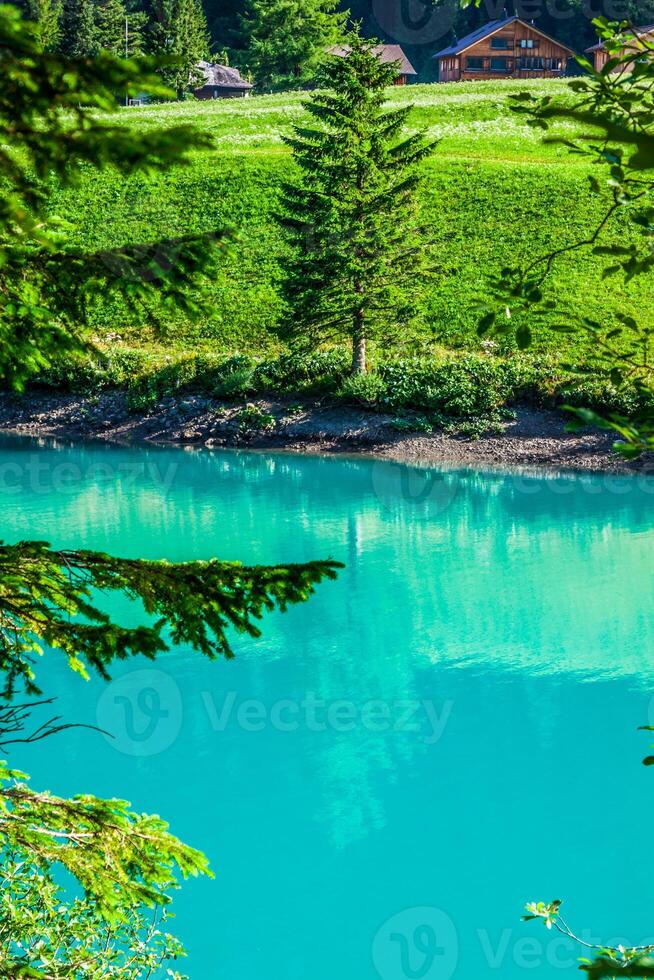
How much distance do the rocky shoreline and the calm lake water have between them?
3.81 m

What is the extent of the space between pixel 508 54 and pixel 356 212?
→ 186 ft

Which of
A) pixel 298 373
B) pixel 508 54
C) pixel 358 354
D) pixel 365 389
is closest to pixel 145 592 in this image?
pixel 365 389

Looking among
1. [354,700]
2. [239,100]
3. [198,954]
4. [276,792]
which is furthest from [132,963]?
[239,100]

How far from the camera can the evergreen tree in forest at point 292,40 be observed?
70.1 meters

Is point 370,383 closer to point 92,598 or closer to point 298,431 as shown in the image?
point 298,431

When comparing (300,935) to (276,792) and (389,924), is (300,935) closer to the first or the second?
(389,924)

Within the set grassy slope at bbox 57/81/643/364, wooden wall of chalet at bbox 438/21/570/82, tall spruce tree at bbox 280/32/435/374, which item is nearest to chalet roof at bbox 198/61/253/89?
wooden wall of chalet at bbox 438/21/570/82

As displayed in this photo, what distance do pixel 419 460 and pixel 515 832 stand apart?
17.7 m

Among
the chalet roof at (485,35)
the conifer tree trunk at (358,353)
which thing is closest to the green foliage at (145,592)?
the conifer tree trunk at (358,353)

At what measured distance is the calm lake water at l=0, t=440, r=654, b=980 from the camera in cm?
1093

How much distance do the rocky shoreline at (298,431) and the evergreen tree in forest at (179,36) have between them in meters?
30.8

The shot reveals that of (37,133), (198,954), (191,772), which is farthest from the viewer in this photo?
(191,772)

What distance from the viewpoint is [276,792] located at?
1310 centimetres

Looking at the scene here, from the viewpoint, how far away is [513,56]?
78438 millimetres
